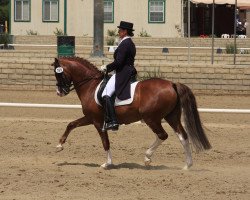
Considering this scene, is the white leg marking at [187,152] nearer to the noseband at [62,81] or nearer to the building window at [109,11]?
the noseband at [62,81]

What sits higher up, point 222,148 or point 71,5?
point 71,5

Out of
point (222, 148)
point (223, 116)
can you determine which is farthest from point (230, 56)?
point (222, 148)

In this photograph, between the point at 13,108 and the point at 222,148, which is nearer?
the point at 222,148

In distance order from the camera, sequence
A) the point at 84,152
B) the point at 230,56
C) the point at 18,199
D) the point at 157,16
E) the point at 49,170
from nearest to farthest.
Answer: the point at 18,199 → the point at 49,170 → the point at 84,152 → the point at 230,56 → the point at 157,16

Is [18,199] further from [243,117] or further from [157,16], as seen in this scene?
[157,16]

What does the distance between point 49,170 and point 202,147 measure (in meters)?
2.30

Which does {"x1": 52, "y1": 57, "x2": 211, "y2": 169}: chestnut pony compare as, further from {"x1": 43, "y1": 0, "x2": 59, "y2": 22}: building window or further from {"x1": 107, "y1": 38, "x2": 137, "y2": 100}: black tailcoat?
{"x1": 43, "y1": 0, "x2": 59, "y2": 22}: building window

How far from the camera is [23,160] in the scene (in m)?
12.7

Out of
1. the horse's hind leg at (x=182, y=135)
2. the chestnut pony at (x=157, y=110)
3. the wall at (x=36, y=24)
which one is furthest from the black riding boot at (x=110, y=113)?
the wall at (x=36, y=24)

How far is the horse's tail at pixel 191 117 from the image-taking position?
468 inches

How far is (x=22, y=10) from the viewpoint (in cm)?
5025

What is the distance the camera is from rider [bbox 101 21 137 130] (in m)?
11.9

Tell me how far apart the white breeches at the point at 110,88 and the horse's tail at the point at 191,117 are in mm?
947

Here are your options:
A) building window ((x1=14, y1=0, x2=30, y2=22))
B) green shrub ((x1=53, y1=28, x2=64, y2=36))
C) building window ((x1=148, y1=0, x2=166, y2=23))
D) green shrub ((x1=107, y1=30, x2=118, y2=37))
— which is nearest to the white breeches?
green shrub ((x1=107, y1=30, x2=118, y2=37))
